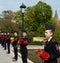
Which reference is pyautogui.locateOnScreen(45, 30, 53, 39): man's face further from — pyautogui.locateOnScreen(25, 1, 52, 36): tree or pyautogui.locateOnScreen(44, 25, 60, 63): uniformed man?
pyautogui.locateOnScreen(25, 1, 52, 36): tree

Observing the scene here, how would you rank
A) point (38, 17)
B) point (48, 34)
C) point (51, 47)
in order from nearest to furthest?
point (48, 34), point (51, 47), point (38, 17)

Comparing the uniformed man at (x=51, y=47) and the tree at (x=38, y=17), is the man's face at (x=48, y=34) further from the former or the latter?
the tree at (x=38, y=17)

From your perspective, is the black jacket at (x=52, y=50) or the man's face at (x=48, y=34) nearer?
the man's face at (x=48, y=34)

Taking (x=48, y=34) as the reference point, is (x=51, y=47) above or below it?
below

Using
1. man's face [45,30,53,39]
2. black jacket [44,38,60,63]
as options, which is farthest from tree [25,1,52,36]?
man's face [45,30,53,39]

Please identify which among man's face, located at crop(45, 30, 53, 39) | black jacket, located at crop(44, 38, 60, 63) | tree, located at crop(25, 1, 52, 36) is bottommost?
tree, located at crop(25, 1, 52, 36)

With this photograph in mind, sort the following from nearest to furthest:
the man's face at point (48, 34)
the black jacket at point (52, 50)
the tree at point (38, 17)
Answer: the man's face at point (48, 34), the black jacket at point (52, 50), the tree at point (38, 17)

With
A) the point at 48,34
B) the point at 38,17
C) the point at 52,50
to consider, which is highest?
the point at 48,34

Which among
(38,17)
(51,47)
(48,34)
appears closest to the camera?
(48,34)

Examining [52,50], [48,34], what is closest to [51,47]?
[52,50]

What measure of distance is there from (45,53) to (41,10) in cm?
9440

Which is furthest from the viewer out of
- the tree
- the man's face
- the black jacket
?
the tree

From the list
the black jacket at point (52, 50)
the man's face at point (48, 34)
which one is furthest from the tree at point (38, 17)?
the man's face at point (48, 34)

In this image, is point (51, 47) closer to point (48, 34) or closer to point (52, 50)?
point (52, 50)
